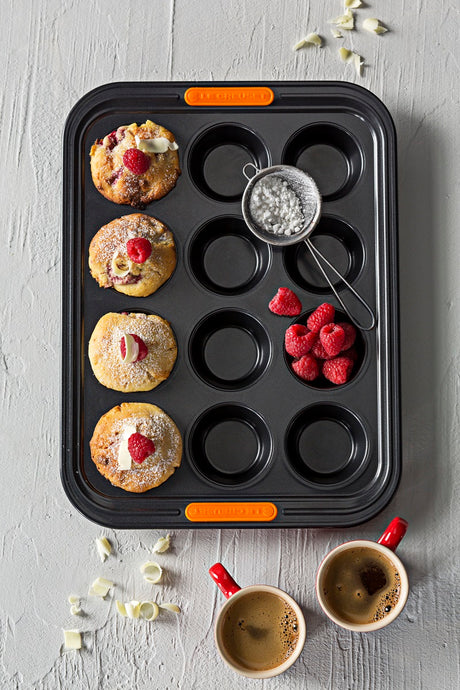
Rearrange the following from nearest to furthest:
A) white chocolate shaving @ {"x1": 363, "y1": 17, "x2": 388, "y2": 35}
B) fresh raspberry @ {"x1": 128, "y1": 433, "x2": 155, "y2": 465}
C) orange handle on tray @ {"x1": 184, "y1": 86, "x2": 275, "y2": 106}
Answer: fresh raspberry @ {"x1": 128, "y1": 433, "x2": 155, "y2": 465}
orange handle on tray @ {"x1": 184, "y1": 86, "x2": 275, "y2": 106}
white chocolate shaving @ {"x1": 363, "y1": 17, "x2": 388, "y2": 35}

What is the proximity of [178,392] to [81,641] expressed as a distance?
79cm

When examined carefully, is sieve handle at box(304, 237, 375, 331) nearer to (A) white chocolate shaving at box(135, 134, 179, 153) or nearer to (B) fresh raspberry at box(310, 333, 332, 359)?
(B) fresh raspberry at box(310, 333, 332, 359)

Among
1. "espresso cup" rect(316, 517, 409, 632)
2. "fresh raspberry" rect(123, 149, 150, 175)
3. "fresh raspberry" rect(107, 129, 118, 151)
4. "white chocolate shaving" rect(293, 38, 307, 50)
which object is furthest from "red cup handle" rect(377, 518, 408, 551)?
"white chocolate shaving" rect(293, 38, 307, 50)

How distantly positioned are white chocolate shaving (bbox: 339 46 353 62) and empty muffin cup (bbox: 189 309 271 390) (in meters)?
0.84

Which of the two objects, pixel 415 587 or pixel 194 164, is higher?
pixel 194 164

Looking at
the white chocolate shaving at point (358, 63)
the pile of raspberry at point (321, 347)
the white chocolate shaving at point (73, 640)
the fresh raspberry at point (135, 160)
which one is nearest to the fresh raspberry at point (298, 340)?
the pile of raspberry at point (321, 347)

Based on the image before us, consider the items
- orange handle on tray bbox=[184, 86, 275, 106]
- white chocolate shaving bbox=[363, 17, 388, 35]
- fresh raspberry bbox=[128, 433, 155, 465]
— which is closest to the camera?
fresh raspberry bbox=[128, 433, 155, 465]

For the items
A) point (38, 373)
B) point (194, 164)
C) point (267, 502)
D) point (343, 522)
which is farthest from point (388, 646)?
point (194, 164)

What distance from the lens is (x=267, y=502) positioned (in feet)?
5.82

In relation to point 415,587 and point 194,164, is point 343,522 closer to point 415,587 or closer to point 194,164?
point 415,587

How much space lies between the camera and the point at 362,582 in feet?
5.73

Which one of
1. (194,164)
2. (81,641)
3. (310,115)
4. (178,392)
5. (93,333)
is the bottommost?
(81,641)

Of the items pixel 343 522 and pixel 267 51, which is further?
pixel 267 51

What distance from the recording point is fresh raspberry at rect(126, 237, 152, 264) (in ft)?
5.68
